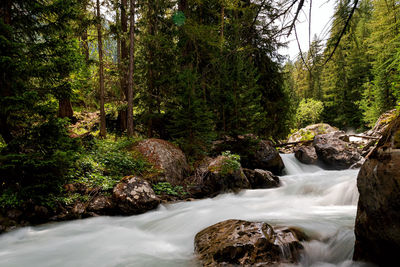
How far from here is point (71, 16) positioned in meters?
5.47

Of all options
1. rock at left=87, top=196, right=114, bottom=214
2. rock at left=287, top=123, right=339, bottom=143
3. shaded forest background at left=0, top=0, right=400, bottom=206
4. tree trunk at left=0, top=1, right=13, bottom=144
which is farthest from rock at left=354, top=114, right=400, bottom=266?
rock at left=287, top=123, right=339, bottom=143

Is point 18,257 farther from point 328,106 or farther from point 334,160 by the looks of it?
point 328,106

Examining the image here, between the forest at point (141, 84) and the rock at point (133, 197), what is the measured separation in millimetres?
525

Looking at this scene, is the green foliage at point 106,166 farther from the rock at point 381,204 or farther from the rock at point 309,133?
the rock at point 309,133

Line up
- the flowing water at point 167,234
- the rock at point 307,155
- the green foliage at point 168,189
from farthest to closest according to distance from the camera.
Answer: the rock at point 307,155, the green foliage at point 168,189, the flowing water at point 167,234

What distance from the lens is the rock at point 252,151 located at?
990cm

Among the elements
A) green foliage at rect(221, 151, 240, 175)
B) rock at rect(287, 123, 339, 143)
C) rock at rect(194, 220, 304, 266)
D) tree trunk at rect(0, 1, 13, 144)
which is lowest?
rock at rect(194, 220, 304, 266)

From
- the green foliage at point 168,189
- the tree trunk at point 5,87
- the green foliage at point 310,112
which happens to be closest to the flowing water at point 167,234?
the green foliage at point 168,189

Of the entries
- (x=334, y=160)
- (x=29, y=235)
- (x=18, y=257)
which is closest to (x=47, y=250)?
(x=18, y=257)

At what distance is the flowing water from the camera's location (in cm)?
357

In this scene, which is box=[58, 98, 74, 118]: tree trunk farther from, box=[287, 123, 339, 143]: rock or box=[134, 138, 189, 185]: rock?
box=[287, 123, 339, 143]: rock

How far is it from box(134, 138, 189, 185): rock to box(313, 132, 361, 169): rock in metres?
8.76

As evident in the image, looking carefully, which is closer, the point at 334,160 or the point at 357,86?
the point at 334,160

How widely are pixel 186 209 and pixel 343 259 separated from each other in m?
3.71
